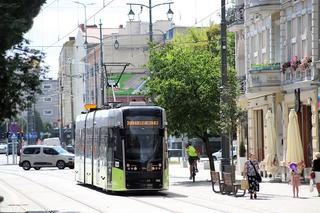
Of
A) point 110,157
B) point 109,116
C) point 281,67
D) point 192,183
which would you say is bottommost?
point 192,183

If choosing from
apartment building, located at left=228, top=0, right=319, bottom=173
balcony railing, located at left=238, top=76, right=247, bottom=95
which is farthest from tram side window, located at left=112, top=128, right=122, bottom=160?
balcony railing, located at left=238, top=76, right=247, bottom=95

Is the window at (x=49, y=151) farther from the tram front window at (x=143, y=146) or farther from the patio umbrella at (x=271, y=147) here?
the tram front window at (x=143, y=146)

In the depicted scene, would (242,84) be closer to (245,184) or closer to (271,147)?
(271,147)

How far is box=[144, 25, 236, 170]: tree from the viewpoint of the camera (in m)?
39.9

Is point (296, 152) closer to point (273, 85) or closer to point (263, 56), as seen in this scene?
point (273, 85)

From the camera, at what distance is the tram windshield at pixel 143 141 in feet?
106

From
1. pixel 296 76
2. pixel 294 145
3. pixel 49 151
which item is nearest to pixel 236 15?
pixel 296 76

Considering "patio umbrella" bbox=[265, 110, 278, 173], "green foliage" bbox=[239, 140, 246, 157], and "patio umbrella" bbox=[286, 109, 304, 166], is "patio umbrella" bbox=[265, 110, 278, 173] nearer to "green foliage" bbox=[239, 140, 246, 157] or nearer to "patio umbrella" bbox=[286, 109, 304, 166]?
"patio umbrella" bbox=[286, 109, 304, 166]

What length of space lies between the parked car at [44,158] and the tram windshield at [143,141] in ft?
112

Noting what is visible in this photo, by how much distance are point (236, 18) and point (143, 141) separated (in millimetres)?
19787

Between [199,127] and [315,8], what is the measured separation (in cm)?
763

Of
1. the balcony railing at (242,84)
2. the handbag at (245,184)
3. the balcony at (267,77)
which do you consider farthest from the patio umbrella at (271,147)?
the handbag at (245,184)

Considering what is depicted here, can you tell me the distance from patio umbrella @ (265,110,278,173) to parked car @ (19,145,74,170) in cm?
2809

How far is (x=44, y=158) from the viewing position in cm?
6631
